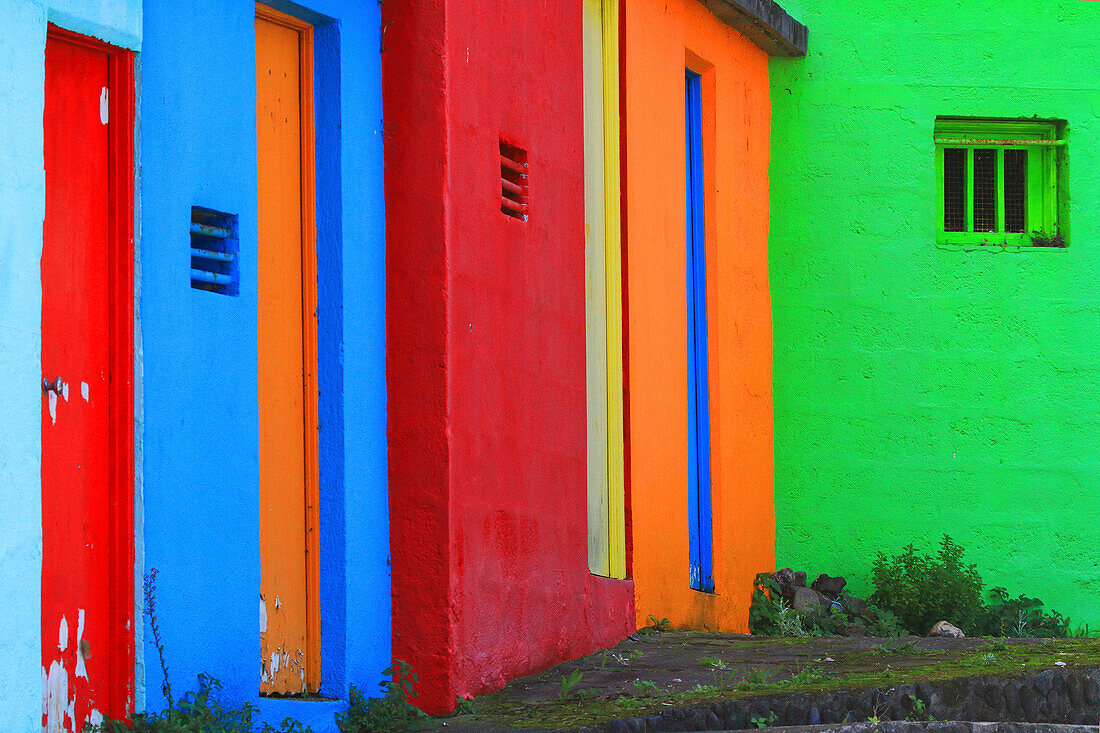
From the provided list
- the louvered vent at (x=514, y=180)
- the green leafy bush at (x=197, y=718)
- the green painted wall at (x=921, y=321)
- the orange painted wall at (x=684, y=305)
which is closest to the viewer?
the green leafy bush at (x=197, y=718)

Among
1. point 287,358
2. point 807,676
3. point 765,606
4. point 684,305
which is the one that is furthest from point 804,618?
point 287,358

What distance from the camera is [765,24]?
27.7 feet

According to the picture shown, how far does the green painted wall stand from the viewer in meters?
8.77

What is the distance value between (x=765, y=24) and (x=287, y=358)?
16.0ft

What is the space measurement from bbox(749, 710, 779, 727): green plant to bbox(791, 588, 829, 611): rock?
11.6ft

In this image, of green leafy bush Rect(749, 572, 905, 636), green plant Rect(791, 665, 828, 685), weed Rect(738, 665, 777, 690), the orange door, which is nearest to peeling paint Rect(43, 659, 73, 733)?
the orange door

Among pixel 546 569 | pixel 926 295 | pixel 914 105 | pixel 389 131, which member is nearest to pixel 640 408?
pixel 546 569

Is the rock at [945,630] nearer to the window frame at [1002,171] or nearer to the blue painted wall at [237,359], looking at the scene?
the window frame at [1002,171]

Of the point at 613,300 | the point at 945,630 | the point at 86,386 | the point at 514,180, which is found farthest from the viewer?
the point at 945,630

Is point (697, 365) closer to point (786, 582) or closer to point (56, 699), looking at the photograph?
point (786, 582)

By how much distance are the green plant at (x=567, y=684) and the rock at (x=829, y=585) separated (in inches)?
141

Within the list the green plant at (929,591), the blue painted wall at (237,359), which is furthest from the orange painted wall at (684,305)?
the blue painted wall at (237,359)

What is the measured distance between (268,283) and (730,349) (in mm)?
4209

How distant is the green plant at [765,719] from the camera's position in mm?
4629
